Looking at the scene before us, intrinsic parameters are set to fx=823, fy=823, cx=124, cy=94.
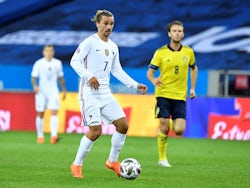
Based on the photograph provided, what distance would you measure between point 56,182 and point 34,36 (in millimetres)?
19410

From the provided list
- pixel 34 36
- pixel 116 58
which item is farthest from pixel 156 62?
pixel 34 36

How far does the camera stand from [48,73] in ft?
66.1

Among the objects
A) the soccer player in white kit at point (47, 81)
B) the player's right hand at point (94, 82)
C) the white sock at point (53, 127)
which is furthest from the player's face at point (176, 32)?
the soccer player in white kit at point (47, 81)

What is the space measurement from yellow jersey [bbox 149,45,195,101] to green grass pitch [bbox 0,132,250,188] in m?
1.22

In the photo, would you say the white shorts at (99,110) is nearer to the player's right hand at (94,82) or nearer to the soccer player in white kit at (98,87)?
the soccer player in white kit at (98,87)

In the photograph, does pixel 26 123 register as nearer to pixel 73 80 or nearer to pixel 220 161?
pixel 73 80

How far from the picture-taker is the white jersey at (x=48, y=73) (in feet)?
65.9

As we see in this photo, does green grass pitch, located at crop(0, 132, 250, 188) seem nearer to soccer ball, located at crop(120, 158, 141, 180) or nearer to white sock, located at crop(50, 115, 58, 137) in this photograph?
soccer ball, located at crop(120, 158, 141, 180)

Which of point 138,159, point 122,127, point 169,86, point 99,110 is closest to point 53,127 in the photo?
point 138,159

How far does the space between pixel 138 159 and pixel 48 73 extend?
5853 mm

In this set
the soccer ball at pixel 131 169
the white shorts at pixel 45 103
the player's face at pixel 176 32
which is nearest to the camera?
the soccer ball at pixel 131 169

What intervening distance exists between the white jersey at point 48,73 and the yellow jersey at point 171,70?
6.71 metres

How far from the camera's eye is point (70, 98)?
23.7 metres

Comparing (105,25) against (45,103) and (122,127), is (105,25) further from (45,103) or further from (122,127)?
(45,103)
